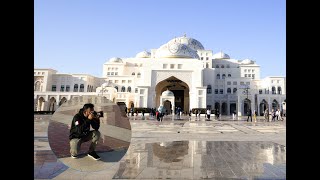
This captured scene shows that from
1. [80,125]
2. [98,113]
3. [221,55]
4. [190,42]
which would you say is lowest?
[80,125]

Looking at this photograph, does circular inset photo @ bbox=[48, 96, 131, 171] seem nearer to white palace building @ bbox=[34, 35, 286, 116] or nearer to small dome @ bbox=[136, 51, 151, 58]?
white palace building @ bbox=[34, 35, 286, 116]

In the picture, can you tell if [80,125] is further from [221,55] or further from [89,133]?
[221,55]

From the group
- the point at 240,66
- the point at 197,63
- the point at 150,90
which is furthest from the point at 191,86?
the point at 240,66

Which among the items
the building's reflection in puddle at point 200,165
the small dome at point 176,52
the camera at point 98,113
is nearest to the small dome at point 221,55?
the small dome at point 176,52

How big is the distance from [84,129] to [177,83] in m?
49.2

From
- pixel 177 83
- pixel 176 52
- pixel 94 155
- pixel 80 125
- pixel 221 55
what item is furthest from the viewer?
pixel 221 55

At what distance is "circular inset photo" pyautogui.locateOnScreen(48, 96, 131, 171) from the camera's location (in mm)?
3180

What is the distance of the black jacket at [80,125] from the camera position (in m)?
3.16

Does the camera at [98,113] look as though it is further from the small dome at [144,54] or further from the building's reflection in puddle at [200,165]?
the small dome at [144,54]

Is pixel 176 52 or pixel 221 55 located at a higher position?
pixel 221 55

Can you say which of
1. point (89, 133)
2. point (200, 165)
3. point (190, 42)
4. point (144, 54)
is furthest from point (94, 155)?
point (144, 54)

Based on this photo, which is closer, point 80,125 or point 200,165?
point 80,125

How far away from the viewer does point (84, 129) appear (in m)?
3.21
